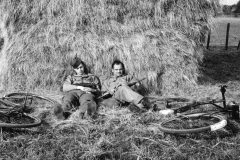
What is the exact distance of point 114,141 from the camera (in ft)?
10.4

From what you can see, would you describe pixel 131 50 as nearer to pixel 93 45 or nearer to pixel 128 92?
pixel 93 45

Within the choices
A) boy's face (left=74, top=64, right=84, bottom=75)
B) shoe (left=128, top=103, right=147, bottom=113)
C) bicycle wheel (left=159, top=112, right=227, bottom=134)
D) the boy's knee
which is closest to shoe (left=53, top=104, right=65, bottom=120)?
the boy's knee

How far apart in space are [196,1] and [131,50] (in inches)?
61.1

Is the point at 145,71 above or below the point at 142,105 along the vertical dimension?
above

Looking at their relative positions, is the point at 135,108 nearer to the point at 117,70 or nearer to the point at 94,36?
the point at 117,70

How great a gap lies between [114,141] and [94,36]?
2600mm

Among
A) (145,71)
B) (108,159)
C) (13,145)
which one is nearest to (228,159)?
(108,159)


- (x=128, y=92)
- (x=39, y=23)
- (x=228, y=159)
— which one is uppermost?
(x=39, y=23)

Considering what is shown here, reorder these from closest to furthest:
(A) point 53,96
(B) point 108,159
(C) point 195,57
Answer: (B) point 108,159 < (A) point 53,96 < (C) point 195,57

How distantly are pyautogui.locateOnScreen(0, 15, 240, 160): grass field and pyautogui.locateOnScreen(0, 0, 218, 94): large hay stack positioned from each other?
1474mm

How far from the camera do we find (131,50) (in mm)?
5301

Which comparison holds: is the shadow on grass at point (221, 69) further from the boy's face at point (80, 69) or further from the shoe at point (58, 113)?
the shoe at point (58, 113)

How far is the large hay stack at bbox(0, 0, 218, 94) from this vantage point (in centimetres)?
518

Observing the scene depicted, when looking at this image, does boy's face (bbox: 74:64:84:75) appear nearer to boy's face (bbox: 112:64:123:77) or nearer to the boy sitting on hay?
the boy sitting on hay
